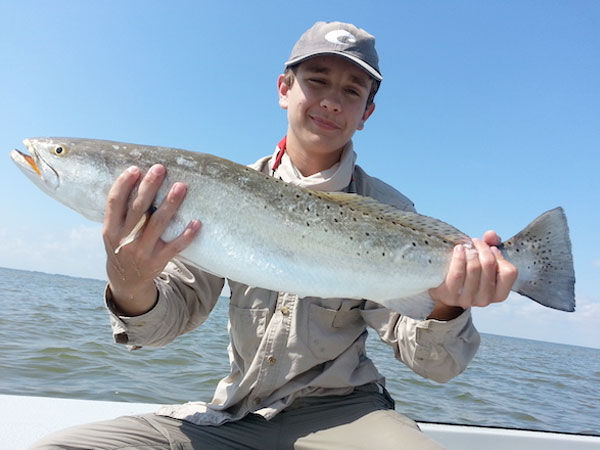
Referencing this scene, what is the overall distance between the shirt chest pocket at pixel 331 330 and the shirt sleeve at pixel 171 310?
77cm

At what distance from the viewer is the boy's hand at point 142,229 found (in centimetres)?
240

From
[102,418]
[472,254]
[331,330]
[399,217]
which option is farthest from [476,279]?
[102,418]

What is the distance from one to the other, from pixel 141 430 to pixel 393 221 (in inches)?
75.2

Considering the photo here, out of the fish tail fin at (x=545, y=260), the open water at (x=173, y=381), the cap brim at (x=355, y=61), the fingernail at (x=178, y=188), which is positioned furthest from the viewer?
the open water at (x=173, y=381)

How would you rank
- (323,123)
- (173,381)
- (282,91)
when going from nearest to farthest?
(323,123), (282,91), (173,381)

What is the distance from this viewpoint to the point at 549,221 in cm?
281

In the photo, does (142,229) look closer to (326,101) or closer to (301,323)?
(301,323)

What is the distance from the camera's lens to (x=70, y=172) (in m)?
2.59

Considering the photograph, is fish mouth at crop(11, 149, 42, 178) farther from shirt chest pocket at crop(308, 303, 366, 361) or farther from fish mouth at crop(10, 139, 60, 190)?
shirt chest pocket at crop(308, 303, 366, 361)

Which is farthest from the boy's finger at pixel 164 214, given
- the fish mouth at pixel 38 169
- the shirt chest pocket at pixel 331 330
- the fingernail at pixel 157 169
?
the shirt chest pocket at pixel 331 330

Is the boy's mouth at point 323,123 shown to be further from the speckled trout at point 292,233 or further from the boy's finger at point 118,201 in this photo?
the boy's finger at point 118,201

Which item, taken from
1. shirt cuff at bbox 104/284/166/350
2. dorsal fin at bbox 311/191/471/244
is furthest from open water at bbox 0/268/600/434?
dorsal fin at bbox 311/191/471/244

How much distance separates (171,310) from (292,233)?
0.96 metres

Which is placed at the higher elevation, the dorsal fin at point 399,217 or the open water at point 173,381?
the dorsal fin at point 399,217
